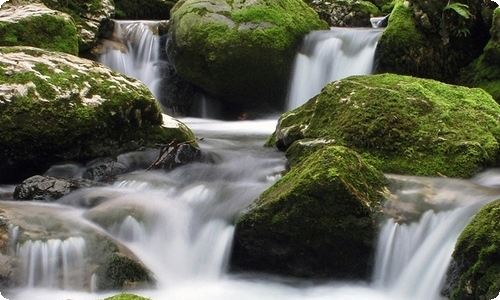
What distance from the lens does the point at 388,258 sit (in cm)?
521

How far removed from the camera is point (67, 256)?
5277mm

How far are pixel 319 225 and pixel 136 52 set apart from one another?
9.40 metres

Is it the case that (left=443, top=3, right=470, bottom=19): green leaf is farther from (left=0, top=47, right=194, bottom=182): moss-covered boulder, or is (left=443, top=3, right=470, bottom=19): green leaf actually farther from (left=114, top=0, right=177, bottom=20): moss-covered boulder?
(left=114, top=0, right=177, bottom=20): moss-covered boulder

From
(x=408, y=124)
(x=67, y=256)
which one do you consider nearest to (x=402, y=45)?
(x=408, y=124)

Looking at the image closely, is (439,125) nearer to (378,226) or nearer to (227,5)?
(378,226)

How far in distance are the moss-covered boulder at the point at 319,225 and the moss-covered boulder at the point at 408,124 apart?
5.05ft

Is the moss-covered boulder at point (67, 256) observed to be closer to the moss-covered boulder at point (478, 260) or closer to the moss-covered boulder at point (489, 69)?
the moss-covered boulder at point (478, 260)

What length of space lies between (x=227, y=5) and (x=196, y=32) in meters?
0.86

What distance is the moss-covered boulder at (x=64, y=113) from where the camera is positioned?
7324 mm

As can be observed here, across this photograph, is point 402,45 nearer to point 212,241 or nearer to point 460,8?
point 460,8

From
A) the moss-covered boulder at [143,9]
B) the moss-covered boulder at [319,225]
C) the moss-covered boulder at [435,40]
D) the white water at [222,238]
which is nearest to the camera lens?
the white water at [222,238]

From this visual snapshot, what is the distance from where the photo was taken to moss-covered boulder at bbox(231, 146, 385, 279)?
524 cm

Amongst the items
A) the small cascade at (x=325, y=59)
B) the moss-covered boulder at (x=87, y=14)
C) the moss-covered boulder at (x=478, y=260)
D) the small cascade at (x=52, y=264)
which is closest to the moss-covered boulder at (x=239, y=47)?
the small cascade at (x=325, y=59)

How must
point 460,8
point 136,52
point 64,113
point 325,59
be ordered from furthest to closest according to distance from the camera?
point 136,52, point 325,59, point 460,8, point 64,113
